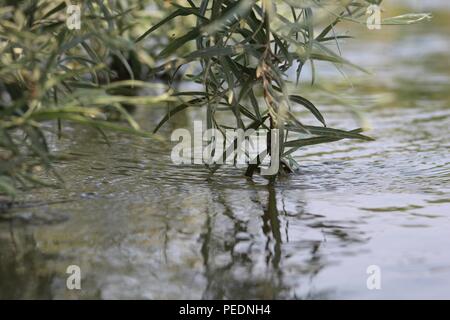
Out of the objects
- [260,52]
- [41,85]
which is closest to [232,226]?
[260,52]

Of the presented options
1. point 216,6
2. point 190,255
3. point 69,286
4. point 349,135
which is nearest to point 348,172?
point 349,135

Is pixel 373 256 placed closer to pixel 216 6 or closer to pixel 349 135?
pixel 349 135

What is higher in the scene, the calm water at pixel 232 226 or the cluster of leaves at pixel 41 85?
the cluster of leaves at pixel 41 85

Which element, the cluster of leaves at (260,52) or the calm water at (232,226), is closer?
the calm water at (232,226)

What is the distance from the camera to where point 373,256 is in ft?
8.86

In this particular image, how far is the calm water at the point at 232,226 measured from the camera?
8.12 ft

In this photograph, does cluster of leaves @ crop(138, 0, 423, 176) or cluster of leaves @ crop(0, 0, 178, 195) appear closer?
cluster of leaves @ crop(0, 0, 178, 195)

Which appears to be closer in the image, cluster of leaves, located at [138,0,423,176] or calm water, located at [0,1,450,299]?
calm water, located at [0,1,450,299]

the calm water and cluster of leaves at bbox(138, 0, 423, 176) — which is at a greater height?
cluster of leaves at bbox(138, 0, 423, 176)

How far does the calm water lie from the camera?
8.12ft

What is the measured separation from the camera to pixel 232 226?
119 inches

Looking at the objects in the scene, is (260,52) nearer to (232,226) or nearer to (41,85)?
(232,226)

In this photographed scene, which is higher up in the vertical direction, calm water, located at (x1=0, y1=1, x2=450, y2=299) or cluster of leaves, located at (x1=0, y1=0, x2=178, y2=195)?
cluster of leaves, located at (x1=0, y1=0, x2=178, y2=195)

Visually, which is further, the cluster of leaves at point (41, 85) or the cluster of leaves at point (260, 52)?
the cluster of leaves at point (260, 52)
